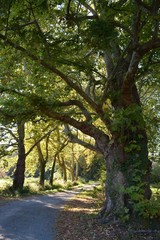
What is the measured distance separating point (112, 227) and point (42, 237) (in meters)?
2.39

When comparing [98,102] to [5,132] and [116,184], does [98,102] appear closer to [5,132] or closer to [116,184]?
[116,184]

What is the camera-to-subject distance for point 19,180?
2269cm

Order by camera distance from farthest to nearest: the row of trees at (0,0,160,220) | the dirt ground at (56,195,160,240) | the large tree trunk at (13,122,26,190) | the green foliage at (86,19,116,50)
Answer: the large tree trunk at (13,122,26,190)
the row of trees at (0,0,160,220)
the dirt ground at (56,195,160,240)
the green foliage at (86,19,116,50)

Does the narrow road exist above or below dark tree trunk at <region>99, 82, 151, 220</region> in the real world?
below

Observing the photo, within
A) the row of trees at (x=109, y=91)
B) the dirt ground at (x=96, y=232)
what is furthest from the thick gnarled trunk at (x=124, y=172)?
the dirt ground at (x=96, y=232)

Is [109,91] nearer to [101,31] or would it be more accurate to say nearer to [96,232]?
[101,31]

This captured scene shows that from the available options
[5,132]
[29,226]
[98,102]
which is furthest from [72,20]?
[5,132]

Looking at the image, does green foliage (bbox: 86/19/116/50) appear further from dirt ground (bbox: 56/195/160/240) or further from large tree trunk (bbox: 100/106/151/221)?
dirt ground (bbox: 56/195/160/240)

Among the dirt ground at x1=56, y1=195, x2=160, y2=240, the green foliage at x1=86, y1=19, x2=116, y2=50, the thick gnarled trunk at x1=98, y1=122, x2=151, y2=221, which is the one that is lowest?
the dirt ground at x1=56, y1=195, x2=160, y2=240

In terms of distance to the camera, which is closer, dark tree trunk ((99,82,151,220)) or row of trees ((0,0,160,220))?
row of trees ((0,0,160,220))

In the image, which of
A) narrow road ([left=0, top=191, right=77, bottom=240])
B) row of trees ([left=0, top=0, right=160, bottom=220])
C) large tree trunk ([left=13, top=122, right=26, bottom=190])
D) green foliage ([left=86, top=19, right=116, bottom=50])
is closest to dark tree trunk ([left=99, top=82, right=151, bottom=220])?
row of trees ([left=0, top=0, right=160, bottom=220])

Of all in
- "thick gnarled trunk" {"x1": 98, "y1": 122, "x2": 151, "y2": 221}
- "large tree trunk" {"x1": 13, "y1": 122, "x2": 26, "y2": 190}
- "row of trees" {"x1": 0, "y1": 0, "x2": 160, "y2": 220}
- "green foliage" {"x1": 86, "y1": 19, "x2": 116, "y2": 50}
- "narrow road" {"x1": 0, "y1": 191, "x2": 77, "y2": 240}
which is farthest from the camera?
"large tree trunk" {"x1": 13, "y1": 122, "x2": 26, "y2": 190}

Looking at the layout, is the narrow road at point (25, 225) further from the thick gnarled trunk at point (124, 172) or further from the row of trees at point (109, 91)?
the row of trees at point (109, 91)

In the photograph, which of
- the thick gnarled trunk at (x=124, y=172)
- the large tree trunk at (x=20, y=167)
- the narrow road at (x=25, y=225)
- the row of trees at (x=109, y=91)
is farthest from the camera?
the large tree trunk at (x=20, y=167)
